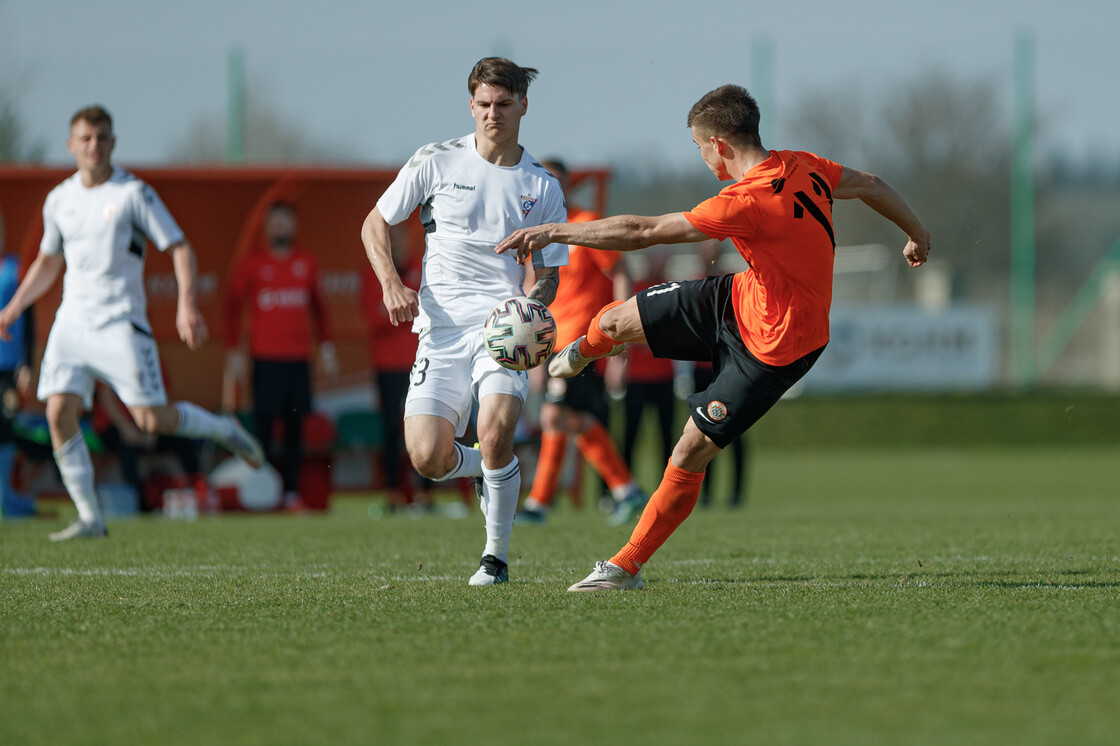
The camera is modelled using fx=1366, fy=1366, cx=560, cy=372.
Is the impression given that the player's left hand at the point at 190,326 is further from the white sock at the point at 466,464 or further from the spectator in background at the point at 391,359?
the spectator in background at the point at 391,359

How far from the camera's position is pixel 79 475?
766 centimetres

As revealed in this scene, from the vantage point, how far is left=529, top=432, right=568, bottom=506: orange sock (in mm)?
9641

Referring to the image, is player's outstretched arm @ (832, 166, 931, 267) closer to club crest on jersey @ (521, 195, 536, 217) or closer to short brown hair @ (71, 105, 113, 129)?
club crest on jersey @ (521, 195, 536, 217)

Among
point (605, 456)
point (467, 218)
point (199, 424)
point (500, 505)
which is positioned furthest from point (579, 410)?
point (467, 218)

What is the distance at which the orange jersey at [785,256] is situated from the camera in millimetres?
4895

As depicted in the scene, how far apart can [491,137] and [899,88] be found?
64.3ft

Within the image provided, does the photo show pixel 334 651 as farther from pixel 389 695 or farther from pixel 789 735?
pixel 789 735

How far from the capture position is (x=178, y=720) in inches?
121

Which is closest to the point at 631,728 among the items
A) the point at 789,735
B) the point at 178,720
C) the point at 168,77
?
the point at 789,735

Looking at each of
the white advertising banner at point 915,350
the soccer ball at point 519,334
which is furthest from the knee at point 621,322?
the white advertising banner at point 915,350

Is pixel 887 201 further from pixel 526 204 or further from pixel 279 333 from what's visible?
pixel 279 333

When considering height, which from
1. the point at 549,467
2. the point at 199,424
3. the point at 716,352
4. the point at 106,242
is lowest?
the point at 549,467

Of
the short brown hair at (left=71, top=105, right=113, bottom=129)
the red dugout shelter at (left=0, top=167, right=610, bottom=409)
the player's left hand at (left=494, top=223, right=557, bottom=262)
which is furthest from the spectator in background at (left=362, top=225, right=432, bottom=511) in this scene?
the player's left hand at (left=494, top=223, right=557, bottom=262)

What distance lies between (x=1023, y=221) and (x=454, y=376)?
716 inches
